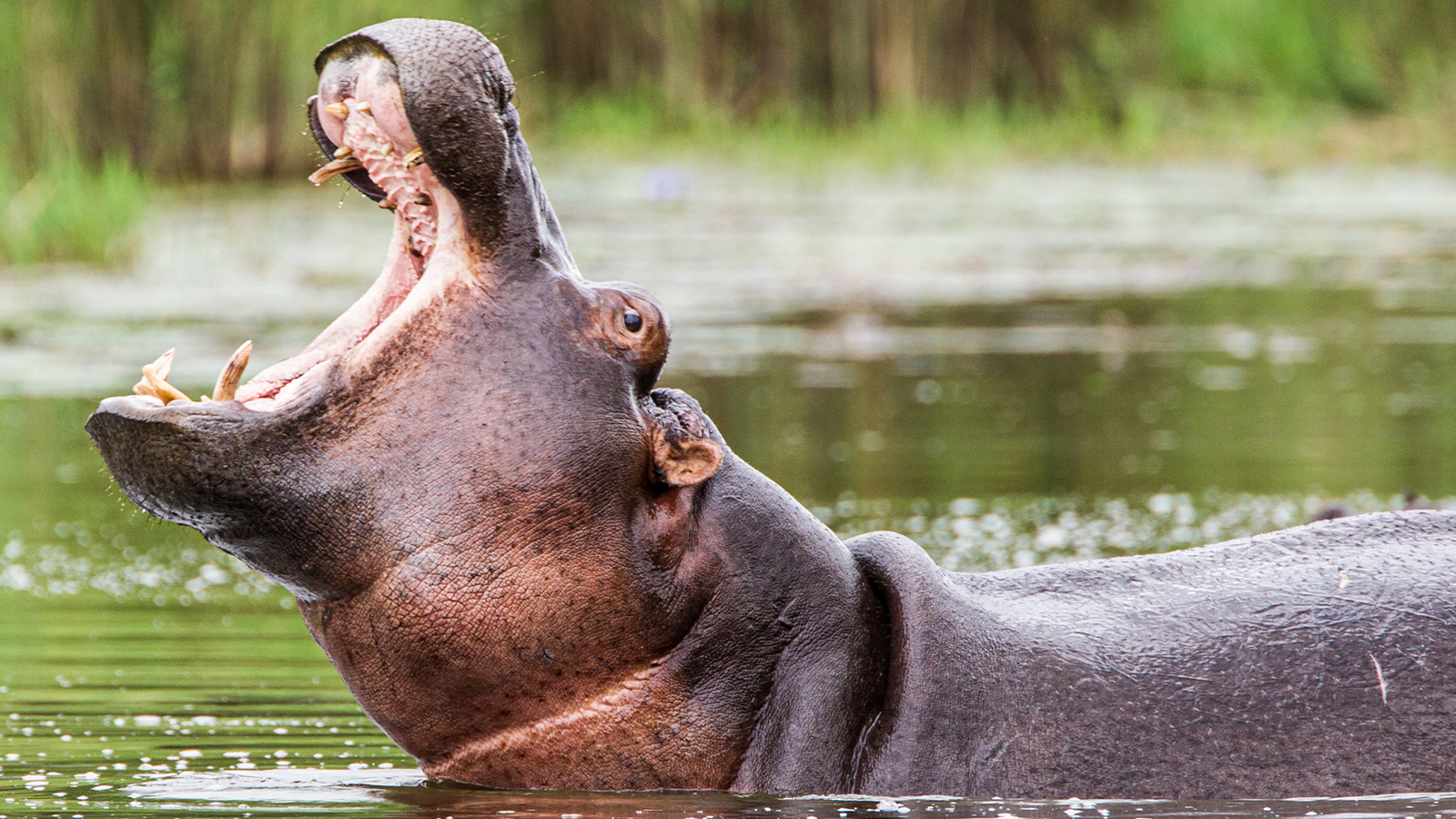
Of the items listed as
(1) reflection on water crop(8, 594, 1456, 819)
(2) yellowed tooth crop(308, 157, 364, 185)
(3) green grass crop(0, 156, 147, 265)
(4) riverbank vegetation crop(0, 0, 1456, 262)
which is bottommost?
(4) riverbank vegetation crop(0, 0, 1456, 262)

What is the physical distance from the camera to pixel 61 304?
10992mm

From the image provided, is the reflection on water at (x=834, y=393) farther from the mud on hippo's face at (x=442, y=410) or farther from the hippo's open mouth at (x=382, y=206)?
the hippo's open mouth at (x=382, y=206)

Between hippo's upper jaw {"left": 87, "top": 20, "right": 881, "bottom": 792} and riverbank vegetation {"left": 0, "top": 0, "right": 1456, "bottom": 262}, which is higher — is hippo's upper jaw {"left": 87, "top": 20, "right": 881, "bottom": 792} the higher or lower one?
the higher one

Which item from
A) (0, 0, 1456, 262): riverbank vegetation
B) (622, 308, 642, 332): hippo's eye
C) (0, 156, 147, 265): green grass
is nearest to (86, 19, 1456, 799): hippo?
(622, 308, 642, 332): hippo's eye

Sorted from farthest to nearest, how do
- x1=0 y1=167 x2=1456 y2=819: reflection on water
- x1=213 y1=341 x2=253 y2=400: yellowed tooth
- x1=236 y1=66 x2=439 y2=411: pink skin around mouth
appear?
x1=0 y1=167 x2=1456 y2=819: reflection on water < x1=236 y1=66 x2=439 y2=411: pink skin around mouth < x1=213 y1=341 x2=253 y2=400: yellowed tooth

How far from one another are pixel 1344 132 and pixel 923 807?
68.7 ft

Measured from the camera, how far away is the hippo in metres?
3.31

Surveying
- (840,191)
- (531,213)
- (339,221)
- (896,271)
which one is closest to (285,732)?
(531,213)

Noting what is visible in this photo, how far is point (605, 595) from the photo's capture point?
3346mm

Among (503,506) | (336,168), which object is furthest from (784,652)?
(336,168)

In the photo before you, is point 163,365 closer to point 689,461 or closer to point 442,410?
point 442,410

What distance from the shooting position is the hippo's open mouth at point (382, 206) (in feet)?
11.1

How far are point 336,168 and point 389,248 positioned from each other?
0.15m

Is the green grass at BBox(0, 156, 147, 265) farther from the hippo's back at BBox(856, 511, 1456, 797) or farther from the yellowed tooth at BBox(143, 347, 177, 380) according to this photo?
the hippo's back at BBox(856, 511, 1456, 797)
